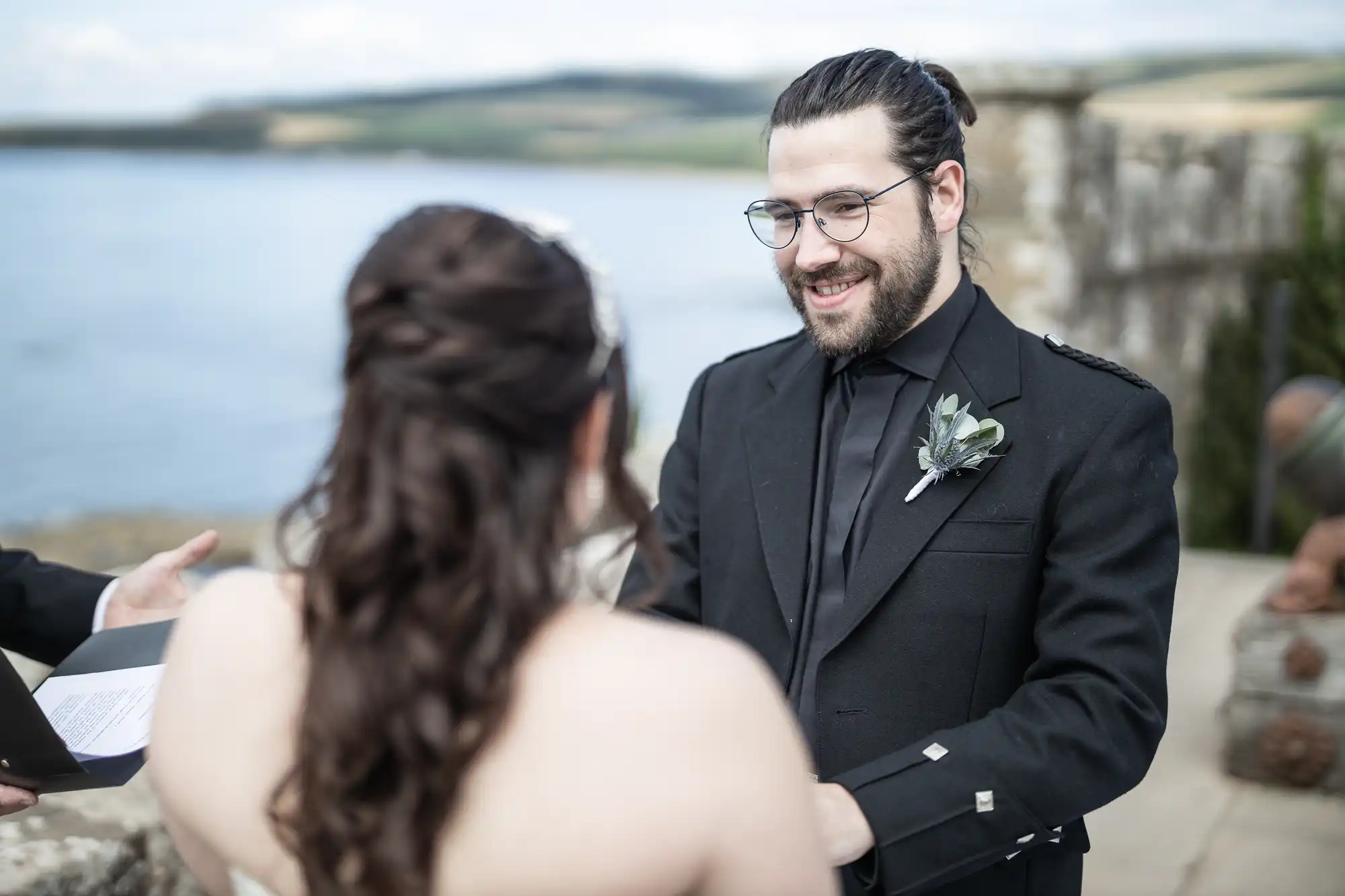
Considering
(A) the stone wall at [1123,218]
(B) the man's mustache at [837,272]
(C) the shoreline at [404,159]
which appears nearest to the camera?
(B) the man's mustache at [837,272]

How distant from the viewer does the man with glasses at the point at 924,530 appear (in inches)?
65.4

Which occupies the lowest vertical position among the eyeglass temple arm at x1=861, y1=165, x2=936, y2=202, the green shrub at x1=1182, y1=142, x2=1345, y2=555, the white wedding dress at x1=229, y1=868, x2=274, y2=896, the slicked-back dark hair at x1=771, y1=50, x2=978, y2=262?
the green shrub at x1=1182, y1=142, x2=1345, y2=555

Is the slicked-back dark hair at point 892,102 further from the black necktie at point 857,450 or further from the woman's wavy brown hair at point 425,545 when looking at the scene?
the woman's wavy brown hair at point 425,545

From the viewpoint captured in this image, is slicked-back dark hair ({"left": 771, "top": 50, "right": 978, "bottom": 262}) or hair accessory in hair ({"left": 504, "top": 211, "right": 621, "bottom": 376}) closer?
hair accessory in hair ({"left": 504, "top": 211, "right": 621, "bottom": 376})

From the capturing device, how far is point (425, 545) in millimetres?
999

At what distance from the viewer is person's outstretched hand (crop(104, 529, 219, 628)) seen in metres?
2.11

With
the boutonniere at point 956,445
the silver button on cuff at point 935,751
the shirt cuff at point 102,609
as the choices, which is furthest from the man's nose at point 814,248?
the shirt cuff at point 102,609

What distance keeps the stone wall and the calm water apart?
1.64m

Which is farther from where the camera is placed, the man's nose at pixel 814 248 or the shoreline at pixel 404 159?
the shoreline at pixel 404 159

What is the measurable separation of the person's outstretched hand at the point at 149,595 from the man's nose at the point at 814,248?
1.13 m

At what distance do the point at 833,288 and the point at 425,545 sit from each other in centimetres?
114

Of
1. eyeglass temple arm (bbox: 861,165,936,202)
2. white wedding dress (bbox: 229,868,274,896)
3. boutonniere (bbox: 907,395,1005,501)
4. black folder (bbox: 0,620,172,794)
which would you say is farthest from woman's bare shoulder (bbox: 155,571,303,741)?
eyeglass temple arm (bbox: 861,165,936,202)

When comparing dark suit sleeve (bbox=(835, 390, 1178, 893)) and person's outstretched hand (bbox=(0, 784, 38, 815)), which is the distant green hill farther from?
person's outstretched hand (bbox=(0, 784, 38, 815))

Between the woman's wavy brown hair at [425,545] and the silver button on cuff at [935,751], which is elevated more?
the woman's wavy brown hair at [425,545]
